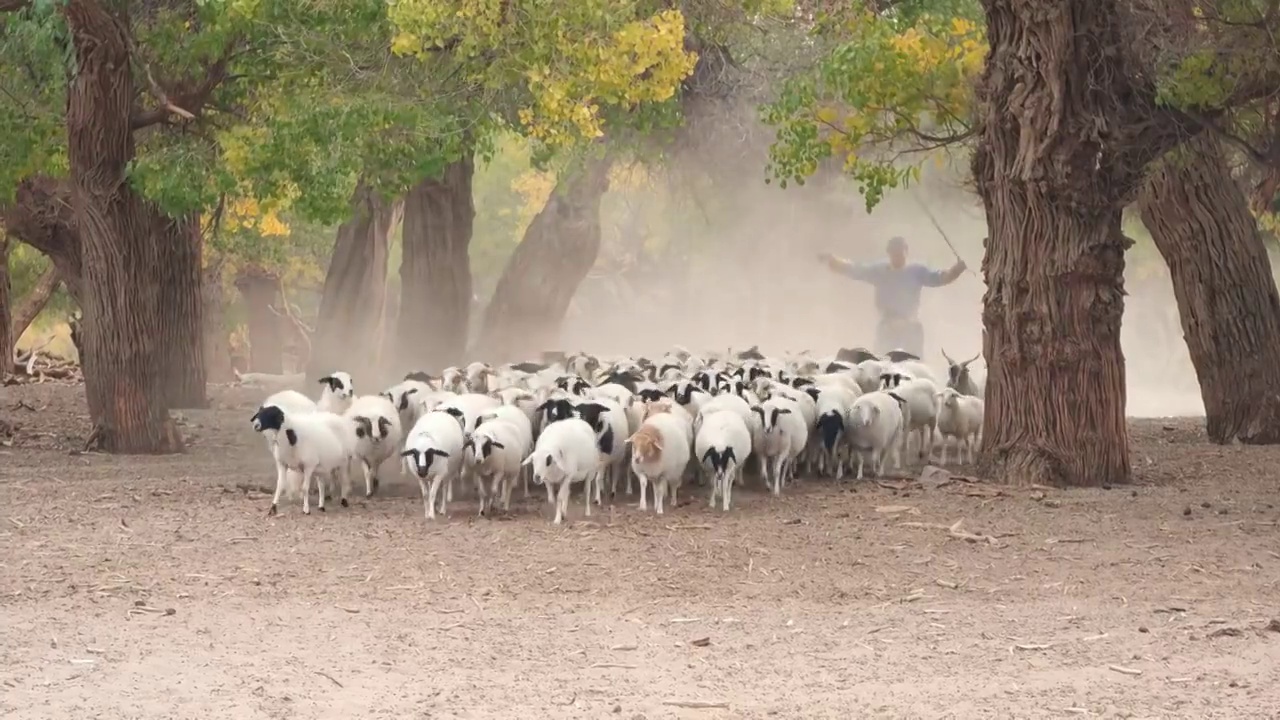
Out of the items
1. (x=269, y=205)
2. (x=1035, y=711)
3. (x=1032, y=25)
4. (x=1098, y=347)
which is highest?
(x=1032, y=25)

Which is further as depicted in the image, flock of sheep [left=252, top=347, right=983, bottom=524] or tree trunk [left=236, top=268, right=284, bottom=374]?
tree trunk [left=236, top=268, right=284, bottom=374]

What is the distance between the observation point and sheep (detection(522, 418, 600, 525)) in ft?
39.3

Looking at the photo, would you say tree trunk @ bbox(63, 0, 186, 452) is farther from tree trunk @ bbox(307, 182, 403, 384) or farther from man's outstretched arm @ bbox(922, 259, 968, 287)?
tree trunk @ bbox(307, 182, 403, 384)

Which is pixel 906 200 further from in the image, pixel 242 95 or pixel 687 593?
pixel 687 593

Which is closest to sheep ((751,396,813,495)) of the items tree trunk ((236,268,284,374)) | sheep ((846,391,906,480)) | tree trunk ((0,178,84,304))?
sheep ((846,391,906,480))

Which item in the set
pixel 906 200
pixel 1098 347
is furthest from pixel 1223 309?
pixel 906 200

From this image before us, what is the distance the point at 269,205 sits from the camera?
16953 millimetres

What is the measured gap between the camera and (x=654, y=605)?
9.44 m

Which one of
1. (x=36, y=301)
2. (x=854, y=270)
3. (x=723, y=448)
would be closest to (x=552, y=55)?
(x=723, y=448)

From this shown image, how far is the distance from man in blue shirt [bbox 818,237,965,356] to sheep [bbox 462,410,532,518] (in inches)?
545

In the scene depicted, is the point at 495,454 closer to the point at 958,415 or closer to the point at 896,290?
the point at 958,415

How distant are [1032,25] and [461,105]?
280 inches

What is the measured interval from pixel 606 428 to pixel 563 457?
89 cm

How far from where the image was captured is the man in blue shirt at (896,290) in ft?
86.3
